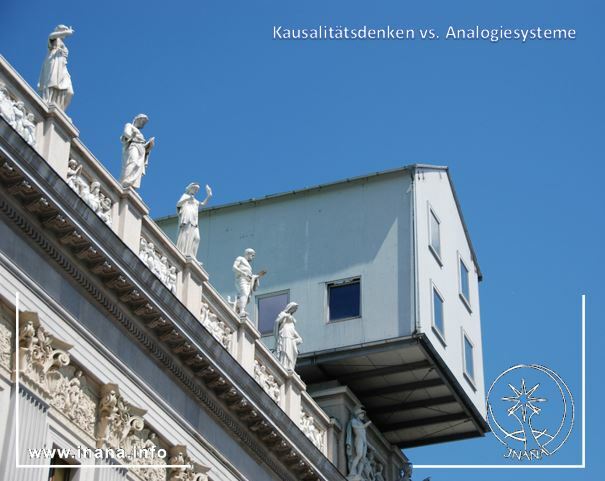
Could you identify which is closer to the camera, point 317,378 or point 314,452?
point 314,452

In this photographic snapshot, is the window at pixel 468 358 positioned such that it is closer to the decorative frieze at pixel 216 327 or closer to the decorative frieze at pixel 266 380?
the decorative frieze at pixel 266 380

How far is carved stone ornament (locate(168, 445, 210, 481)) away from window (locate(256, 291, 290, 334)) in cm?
1075

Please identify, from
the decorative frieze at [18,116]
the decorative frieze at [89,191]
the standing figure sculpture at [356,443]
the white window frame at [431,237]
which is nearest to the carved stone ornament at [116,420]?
the decorative frieze at [89,191]

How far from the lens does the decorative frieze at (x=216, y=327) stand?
96.2ft

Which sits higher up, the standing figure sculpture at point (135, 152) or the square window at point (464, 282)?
the square window at point (464, 282)

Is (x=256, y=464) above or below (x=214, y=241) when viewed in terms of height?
below

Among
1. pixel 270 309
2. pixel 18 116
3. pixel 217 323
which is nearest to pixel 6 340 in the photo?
pixel 18 116

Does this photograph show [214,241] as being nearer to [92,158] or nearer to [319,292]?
→ [319,292]

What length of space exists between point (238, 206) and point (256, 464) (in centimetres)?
1112

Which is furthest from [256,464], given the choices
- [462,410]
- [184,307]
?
[462,410]

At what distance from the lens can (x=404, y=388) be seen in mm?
37938

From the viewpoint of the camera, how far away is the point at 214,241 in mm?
39719

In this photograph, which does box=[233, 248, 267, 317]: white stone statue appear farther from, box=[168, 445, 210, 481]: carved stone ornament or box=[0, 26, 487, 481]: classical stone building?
box=[168, 445, 210, 481]: carved stone ornament

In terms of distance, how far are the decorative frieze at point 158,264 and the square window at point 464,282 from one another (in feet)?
46.4
